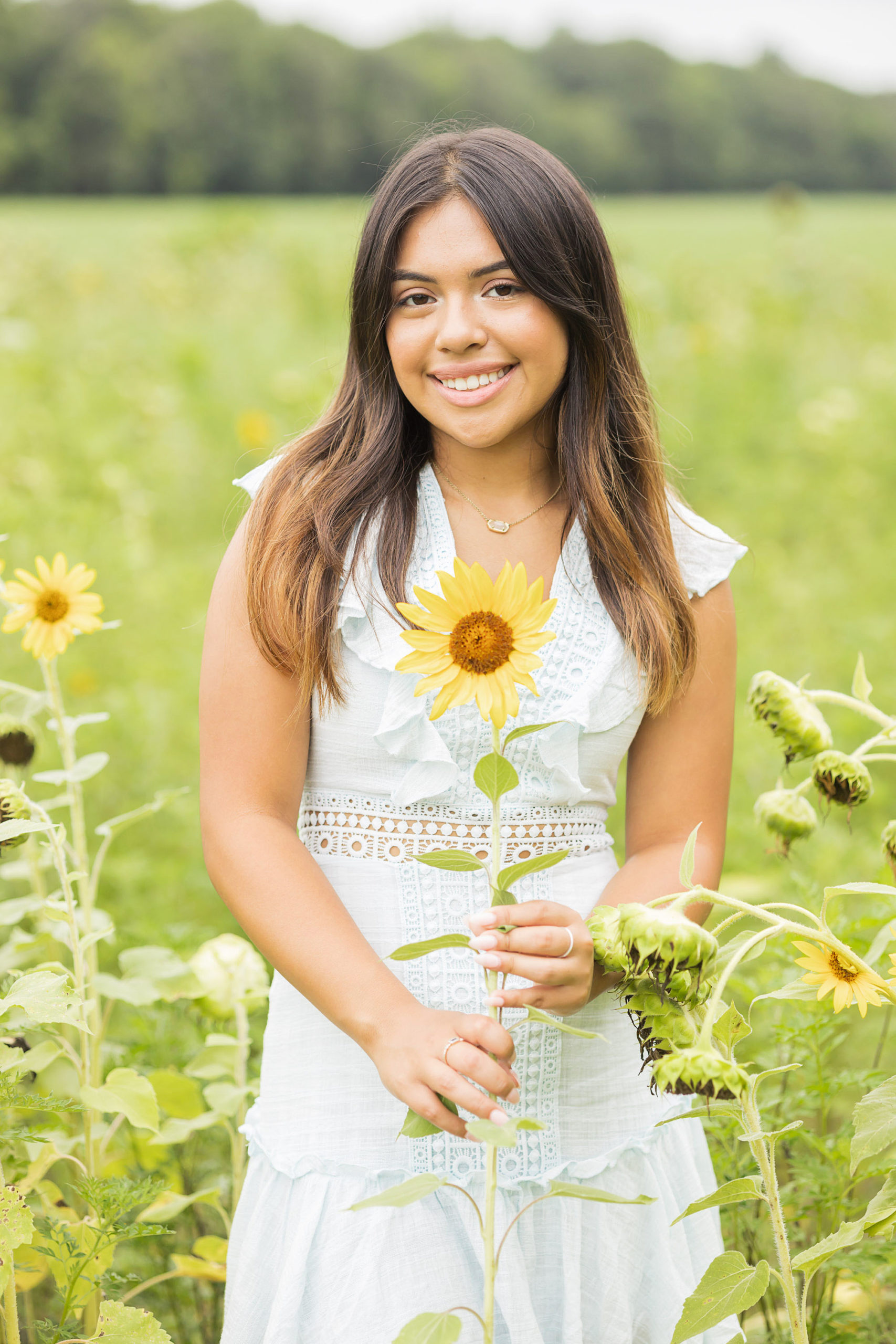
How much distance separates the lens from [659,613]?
1192 mm

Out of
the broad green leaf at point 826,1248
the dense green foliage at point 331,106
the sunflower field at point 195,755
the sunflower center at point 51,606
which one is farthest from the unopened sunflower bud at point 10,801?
the dense green foliage at point 331,106

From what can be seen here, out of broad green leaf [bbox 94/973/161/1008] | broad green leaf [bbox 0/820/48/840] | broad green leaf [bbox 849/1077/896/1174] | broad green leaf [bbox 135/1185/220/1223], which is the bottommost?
broad green leaf [bbox 135/1185/220/1223]

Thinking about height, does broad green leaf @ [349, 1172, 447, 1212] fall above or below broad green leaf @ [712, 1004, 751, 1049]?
below

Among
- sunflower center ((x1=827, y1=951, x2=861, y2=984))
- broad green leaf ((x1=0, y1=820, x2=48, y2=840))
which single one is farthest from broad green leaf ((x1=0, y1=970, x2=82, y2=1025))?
sunflower center ((x1=827, y1=951, x2=861, y2=984))

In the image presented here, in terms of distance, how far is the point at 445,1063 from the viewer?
2.92ft

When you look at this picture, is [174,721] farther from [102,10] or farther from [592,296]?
[102,10]

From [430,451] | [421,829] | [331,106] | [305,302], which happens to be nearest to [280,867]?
[421,829]

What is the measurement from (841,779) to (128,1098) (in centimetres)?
70

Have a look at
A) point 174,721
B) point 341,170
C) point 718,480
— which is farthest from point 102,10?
point 174,721

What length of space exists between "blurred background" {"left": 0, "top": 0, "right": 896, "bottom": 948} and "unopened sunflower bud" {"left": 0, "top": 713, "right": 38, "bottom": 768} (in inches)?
7.8

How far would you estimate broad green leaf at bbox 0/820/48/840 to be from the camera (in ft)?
3.09

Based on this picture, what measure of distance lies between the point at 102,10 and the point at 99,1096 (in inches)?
402

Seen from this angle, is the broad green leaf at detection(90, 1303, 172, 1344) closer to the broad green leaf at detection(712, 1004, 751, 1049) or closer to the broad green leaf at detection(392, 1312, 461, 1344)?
the broad green leaf at detection(392, 1312, 461, 1344)

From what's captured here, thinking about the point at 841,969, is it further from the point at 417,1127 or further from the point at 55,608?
the point at 55,608
